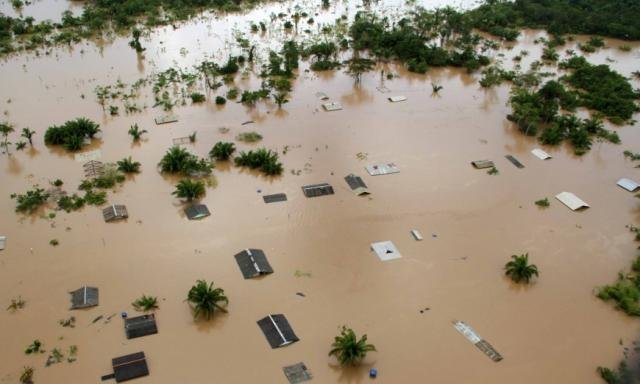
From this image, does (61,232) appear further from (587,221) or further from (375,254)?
(587,221)

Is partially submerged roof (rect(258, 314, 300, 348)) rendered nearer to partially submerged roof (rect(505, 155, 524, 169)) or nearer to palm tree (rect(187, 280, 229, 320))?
palm tree (rect(187, 280, 229, 320))

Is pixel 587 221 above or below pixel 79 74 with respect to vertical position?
below

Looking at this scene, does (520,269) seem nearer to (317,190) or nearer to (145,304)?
(317,190)

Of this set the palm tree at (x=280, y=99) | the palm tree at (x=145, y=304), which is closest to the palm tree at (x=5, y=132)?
the palm tree at (x=145, y=304)

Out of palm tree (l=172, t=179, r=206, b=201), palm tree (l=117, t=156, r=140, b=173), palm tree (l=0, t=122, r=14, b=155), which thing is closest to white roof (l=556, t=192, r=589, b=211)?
palm tree (l=172, t=179, r=206, b=201)

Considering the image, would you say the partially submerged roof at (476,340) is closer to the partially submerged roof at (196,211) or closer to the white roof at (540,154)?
the partially submerged roof at (196,211)

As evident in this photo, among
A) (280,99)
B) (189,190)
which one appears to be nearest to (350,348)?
(189,190)

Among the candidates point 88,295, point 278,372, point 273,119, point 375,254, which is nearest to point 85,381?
point 88,295
